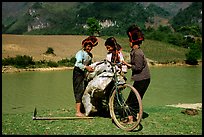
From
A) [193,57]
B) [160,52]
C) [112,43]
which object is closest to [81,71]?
[112,43]

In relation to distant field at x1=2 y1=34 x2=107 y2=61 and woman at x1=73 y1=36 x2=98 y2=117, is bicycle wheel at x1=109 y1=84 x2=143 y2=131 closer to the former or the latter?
woman at x1=73 y1=36 x2=98 y2=117

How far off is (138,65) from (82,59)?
3.51ft

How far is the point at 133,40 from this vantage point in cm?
571

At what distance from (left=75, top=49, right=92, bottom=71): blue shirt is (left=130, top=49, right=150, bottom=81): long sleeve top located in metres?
0.90

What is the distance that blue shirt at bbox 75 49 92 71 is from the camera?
6.01 m

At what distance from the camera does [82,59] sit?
20.0ft

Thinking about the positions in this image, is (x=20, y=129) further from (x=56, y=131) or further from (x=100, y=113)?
(x=100, y=113)

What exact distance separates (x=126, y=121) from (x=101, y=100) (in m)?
0.72

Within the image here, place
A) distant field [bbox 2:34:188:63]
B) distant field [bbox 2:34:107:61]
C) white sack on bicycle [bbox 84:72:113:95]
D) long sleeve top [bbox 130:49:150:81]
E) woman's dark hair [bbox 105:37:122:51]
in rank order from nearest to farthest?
long sleeve top [bbox 130:49:150:81] < white sack on bicycle [bbox 84:72:113:95] < woman's dark hair [bbox 105:37:122:51] < distant field [bbox 2:34:107:61] < distant field [bbox 2:34:188:63]

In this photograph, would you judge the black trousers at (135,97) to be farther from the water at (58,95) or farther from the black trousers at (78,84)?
the water at (58,95)

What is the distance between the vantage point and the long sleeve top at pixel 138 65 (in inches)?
221

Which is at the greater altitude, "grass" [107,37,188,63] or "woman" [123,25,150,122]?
"woman" [123,25,150,122]

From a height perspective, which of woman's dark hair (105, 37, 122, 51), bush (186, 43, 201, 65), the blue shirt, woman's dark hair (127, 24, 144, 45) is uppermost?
woman's dark hair (127, 24, 144, 45)

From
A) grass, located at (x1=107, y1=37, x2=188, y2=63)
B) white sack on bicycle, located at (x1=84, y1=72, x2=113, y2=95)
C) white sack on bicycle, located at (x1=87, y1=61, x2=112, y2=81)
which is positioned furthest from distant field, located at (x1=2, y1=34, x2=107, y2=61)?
white sack on bicycle, located at (x1=84, y1=72, x2=113, y2=95)
